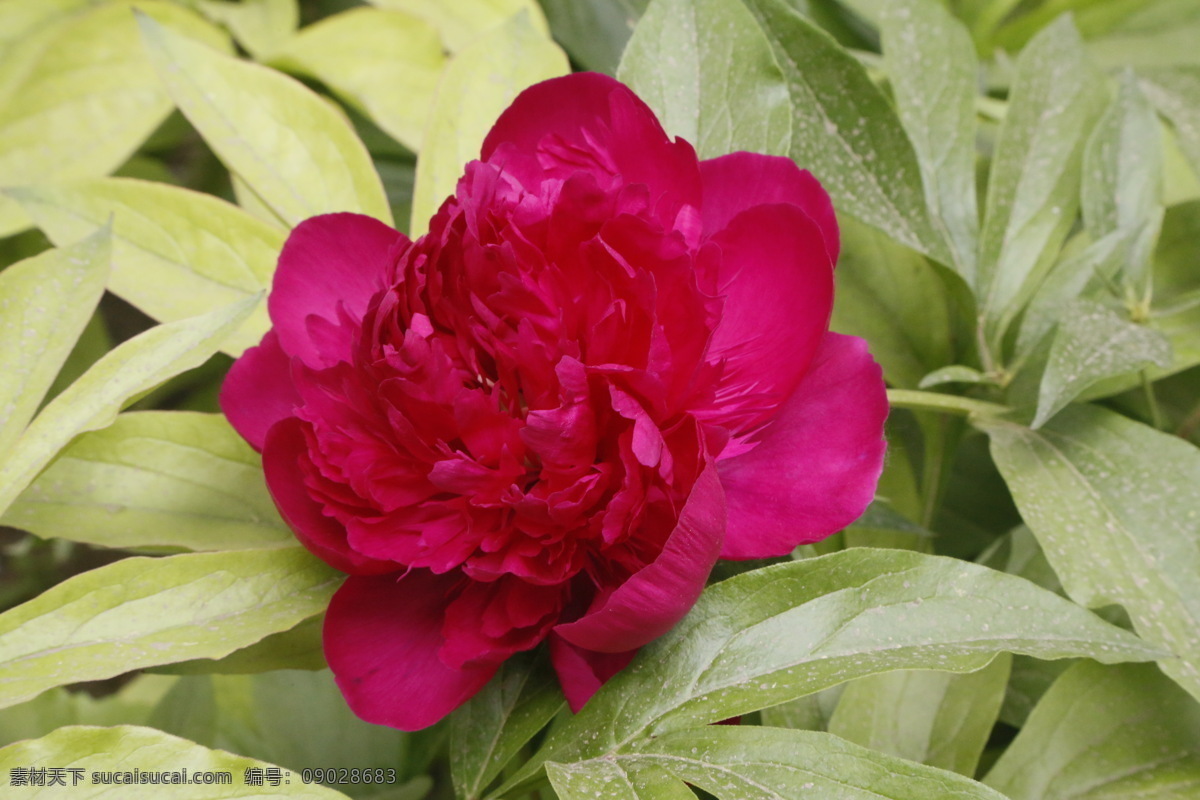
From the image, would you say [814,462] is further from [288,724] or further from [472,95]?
[288,724]

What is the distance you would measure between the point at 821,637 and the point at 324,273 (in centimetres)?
20

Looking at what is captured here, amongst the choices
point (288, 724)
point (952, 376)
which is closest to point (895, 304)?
point (952, 376)

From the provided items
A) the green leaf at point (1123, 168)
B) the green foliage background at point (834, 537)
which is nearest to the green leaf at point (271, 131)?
the green foliage background at point (834, 537)

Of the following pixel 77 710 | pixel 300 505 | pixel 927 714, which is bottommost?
pixel 77 710

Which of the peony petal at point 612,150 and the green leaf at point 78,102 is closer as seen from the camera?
the peony petal at point 612,150

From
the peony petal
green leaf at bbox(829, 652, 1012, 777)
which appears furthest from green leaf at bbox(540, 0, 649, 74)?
green leaf at bbox(829, 652, 1012, 777)

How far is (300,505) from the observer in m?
0.28

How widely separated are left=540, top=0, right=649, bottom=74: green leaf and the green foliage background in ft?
0.10

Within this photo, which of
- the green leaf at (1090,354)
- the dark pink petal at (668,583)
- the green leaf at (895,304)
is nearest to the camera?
the dark pink petal at (668,583)

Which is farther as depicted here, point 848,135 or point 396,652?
point 848,135

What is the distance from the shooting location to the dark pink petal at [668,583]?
0.79ft

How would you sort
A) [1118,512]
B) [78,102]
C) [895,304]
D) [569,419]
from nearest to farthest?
[569,419] < [1118,512] < [895,304] < [78,102]

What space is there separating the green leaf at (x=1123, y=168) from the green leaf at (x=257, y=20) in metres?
0.50

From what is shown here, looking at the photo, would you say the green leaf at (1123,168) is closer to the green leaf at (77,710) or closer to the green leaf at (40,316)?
the green leaf at (40,316)
